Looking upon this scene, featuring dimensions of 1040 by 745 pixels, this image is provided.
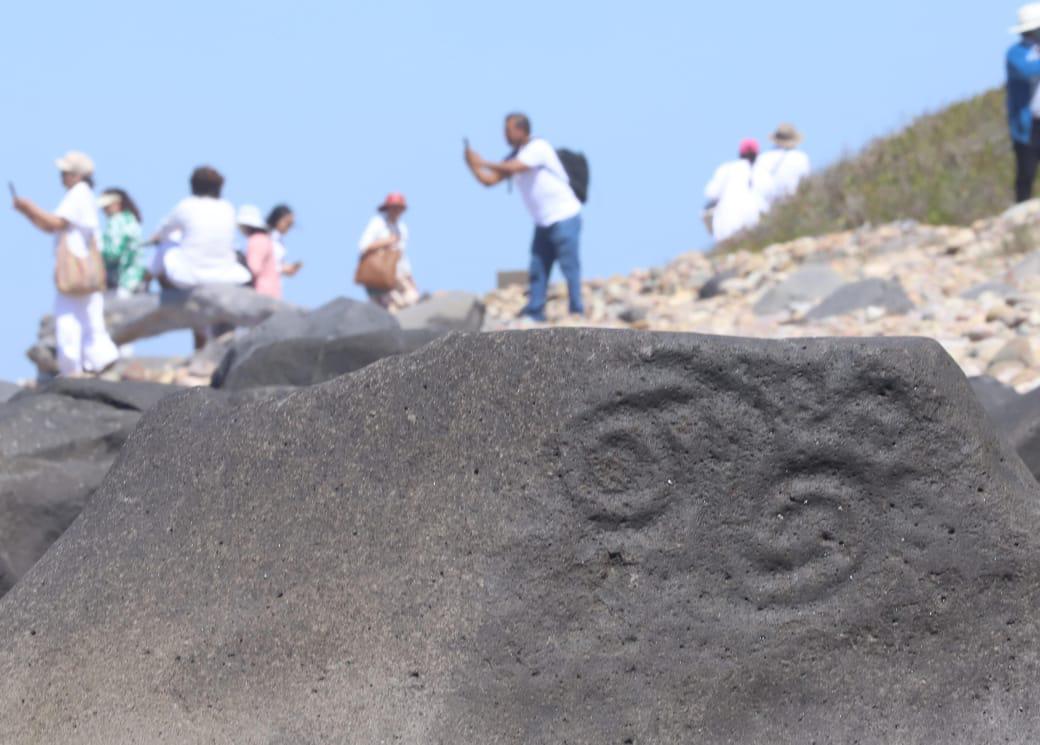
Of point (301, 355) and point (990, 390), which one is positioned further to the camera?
point (301, 355)

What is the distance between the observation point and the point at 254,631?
4.14 metres

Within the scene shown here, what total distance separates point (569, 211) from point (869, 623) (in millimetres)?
9872

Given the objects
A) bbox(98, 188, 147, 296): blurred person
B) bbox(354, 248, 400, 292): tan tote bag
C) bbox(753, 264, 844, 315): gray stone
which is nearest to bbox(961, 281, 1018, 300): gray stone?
bbox(753, 264, 844, 315): gray stone

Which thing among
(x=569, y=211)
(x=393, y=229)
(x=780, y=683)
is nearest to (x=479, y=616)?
(x=780, y=683)

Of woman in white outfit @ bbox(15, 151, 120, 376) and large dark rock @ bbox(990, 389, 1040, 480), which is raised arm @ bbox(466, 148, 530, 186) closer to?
woman in white outfit @ bbox(15, 151, 120, 376)

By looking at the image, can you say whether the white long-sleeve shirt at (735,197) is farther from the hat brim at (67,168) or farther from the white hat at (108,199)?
the hat brim at (67,168)

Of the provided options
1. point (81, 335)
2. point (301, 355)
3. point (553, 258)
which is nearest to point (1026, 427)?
point (301, 355)

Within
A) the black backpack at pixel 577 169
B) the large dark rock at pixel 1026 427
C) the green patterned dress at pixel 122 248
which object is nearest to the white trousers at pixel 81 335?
the green patterned dress at pixel 122 248

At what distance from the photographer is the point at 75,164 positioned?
11430 mm

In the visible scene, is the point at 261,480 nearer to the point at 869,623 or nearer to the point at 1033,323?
the point at 869,623

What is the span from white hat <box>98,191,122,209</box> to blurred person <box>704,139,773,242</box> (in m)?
6.53

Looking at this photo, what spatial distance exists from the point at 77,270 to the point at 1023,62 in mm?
7430

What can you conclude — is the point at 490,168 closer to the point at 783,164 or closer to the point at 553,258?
the point at 553,258

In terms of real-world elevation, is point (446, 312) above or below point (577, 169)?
below
